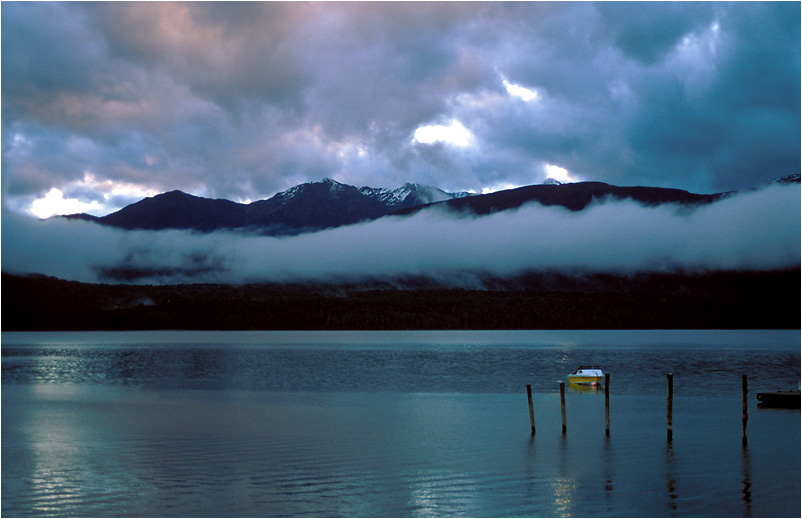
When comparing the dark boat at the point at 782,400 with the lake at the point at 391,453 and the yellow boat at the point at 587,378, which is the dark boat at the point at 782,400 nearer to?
the lake at the point at 391,453

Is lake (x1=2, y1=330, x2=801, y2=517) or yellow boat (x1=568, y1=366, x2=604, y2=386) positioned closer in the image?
lake (x1=2, y1=330, x2=801, y2=517)

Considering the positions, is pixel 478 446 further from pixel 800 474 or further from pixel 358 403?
pixel 358 403

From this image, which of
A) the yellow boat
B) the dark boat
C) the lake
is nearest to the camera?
the lake

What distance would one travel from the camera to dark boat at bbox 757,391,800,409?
59241 millimetres

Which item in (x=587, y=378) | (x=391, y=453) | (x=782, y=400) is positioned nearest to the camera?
(x=391, y=453)

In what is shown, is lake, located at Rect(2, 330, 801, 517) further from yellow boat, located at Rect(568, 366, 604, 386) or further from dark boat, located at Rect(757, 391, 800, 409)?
yellow boat, located at Rect(568, 366, 604, 386)

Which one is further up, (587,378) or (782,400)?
(782,400)

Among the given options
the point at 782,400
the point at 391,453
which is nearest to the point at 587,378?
the point at 782,400

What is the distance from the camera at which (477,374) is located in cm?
10050

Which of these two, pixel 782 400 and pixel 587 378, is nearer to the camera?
pixel 782 400

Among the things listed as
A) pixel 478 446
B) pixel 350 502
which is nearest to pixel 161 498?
pixel 350 502

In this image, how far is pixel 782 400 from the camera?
5972 centimetres

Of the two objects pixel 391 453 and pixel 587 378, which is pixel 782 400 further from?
pixel 391 453

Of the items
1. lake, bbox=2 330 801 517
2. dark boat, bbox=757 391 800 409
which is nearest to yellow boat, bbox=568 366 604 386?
lake, bbox=2 330 801 517
